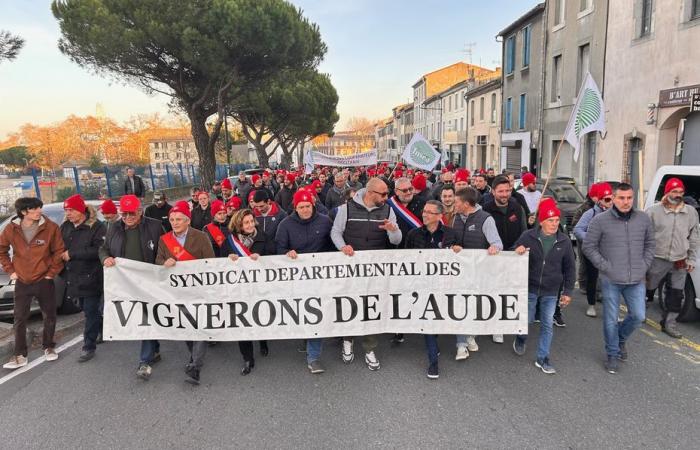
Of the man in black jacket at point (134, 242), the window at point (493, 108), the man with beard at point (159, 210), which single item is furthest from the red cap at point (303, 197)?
the window at point (493, 108)

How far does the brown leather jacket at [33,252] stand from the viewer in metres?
4.89

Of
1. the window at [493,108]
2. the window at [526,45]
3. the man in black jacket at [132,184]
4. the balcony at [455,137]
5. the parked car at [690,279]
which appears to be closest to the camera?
the parked car at [690,279]

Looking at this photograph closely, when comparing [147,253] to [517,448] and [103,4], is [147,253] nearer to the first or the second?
[517,448]

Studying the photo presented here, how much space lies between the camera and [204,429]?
12.1ft

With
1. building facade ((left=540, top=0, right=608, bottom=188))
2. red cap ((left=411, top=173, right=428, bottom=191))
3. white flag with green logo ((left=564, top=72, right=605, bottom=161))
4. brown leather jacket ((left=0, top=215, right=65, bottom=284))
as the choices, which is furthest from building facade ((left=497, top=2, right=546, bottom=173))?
brown leather jacket ((left=0, top=215, right=65, bottom=284))

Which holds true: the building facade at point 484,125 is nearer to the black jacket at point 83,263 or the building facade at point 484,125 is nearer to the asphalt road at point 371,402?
the asphalt road at point 371,402

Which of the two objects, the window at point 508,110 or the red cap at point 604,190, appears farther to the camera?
the window at point 508,110

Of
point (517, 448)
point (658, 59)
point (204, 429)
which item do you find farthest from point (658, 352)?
point (658, 59)

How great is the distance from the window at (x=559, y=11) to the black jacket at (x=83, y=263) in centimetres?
2167

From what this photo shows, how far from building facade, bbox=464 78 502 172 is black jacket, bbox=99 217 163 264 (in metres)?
29.2

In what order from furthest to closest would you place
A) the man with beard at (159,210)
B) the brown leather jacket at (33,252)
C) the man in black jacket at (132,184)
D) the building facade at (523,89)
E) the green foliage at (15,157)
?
the green foliage at (15,157), the building facade at (523,89), the man in black jacket at (132,184), the man with beard at (159,210), the brown leather jacket at (33,252)

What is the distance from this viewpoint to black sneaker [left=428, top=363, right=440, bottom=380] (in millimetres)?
4453

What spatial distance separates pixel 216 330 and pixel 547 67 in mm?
22470

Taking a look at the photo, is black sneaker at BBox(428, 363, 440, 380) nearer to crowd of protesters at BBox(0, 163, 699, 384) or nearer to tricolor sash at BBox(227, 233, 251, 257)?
crowd of protesters at BBox(0, 163, 699, 384)
